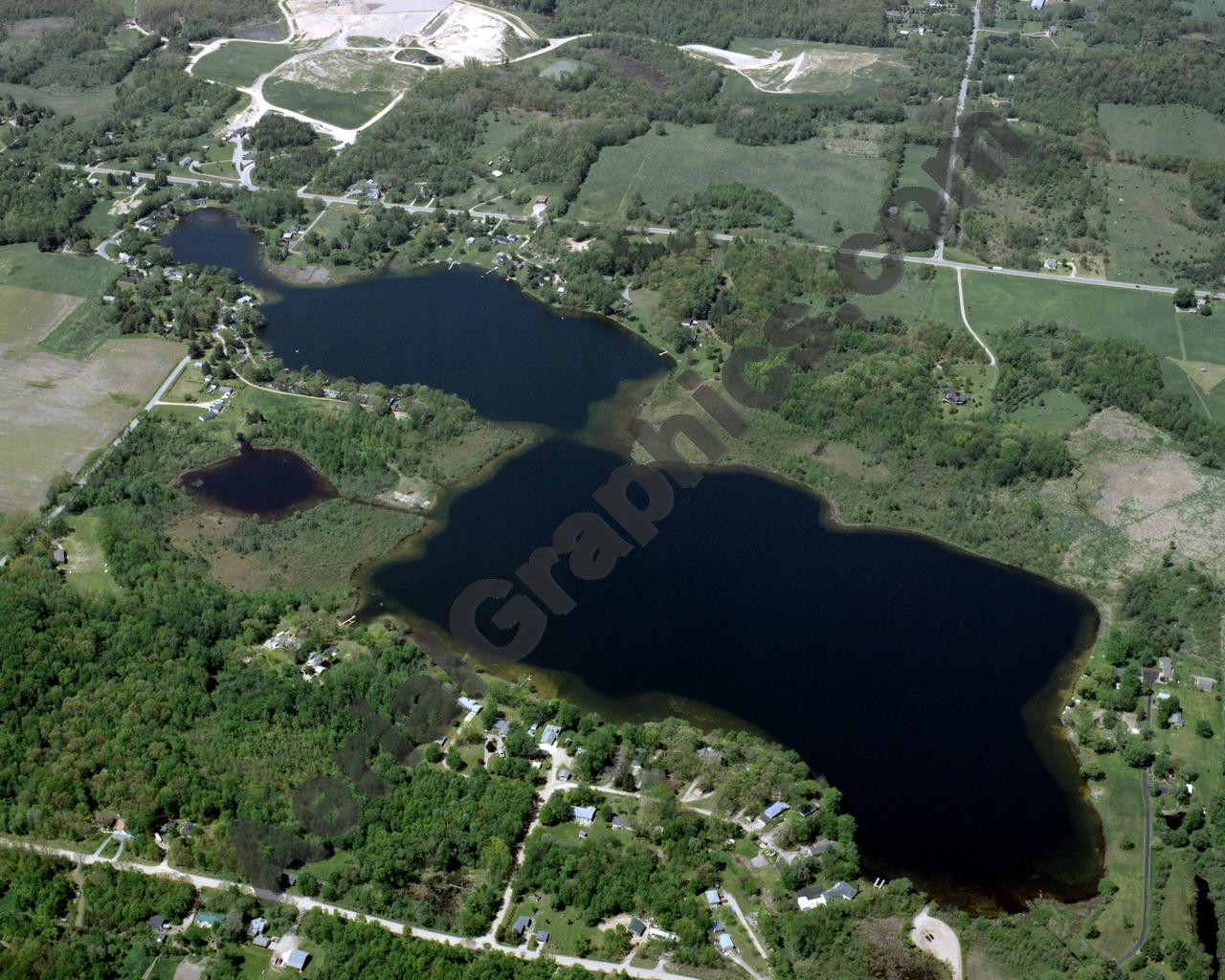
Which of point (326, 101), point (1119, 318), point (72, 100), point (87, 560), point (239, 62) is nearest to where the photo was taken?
point (87, 560)

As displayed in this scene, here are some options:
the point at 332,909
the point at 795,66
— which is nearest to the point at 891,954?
the point at 332,909

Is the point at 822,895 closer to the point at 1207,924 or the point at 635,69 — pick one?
the point at 1207,924

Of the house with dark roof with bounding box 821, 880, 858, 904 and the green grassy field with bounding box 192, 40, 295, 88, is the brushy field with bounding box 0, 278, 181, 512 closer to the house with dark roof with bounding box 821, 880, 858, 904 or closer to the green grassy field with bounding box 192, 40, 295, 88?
the green grassy field with bounding box 192, 40, 295, 88

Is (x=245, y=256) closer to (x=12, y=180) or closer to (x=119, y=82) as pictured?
(x=12, y=180)

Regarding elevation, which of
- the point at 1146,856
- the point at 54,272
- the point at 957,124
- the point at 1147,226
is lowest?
the point at 54,272

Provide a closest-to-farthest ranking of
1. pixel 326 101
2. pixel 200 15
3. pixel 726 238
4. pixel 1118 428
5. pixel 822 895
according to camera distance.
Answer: pixel 822 895 < pixel 1118 428 < pixel 726 238 < pixel 326 101 < pixel 200 15

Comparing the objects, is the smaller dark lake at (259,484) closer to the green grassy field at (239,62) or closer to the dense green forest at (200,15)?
the green grassy field at (239,62)

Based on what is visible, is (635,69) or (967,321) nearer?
(967,321)

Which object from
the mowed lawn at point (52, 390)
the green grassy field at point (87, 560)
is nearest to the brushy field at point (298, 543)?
the green grassy field at point (87, 560)
